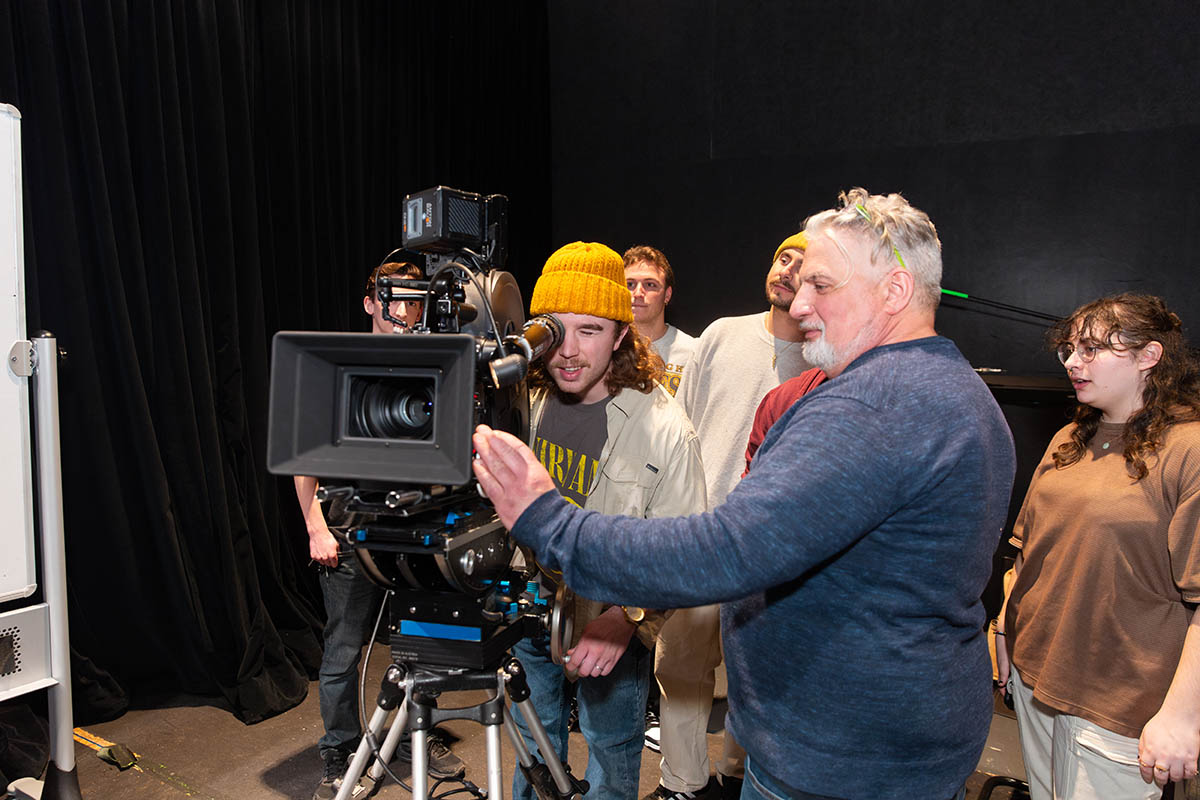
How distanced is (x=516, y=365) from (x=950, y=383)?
533 mm

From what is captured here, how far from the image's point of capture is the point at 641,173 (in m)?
4.21

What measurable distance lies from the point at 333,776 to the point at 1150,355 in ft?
7.41

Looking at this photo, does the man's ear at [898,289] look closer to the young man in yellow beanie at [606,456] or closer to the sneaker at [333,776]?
the young man in yellow beanie at [606,456]

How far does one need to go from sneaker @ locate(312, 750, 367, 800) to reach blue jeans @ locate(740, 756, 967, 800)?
142 cm

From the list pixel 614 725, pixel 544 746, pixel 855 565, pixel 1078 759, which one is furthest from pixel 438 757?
pixel 855 565

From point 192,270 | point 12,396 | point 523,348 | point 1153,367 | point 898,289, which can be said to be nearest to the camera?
point 898,289

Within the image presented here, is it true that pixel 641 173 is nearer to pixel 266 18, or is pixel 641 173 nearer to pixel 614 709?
pixel 266 18

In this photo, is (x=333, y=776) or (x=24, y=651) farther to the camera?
(x=333, y=776)

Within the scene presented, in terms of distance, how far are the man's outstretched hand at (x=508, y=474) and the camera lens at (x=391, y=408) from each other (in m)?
0.14

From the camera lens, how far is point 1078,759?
58.7 inches

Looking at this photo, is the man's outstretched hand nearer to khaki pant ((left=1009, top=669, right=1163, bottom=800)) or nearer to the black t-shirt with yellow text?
the black t-shirt with yellow text

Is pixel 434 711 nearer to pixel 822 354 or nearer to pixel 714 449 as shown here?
pixel 822 354

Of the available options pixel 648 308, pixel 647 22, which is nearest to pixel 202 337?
pixel 648 308

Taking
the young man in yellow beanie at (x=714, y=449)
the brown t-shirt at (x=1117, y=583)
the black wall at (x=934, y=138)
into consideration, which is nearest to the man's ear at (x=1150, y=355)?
the brown t-shirt at (x=1117, y=583)
